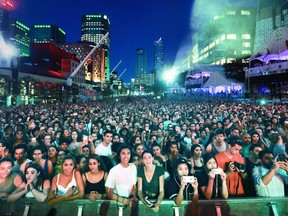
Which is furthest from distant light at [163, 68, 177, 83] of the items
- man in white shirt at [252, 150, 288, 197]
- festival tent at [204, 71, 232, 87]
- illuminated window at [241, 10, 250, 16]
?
man in white shirt at [252, 150, 288, 197]

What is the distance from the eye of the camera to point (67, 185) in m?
4.86

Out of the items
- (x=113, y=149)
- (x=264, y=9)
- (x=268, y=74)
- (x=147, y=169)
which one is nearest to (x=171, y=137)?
(x=113, y=149)

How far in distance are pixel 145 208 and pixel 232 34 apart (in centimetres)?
10603

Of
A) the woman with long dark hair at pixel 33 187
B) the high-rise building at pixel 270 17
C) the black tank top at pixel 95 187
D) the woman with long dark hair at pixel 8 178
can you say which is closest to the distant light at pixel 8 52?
the woman with long dark hair at pixel 8 178

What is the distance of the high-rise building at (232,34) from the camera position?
10100cm

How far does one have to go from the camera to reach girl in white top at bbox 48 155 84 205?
15.3 feet

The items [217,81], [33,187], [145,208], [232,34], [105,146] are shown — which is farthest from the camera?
[232,34]

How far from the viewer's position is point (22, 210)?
4.61 metres

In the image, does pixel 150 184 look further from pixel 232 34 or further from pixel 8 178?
pixel 232 34

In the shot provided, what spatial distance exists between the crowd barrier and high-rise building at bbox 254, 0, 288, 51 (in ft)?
234

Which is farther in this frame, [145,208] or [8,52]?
[8,52]

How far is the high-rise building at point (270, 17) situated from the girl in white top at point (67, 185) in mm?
72204

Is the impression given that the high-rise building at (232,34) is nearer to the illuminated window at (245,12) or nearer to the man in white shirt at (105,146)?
the illuminated window at (245,12)

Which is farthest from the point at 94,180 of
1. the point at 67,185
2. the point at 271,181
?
the point at 271,181
